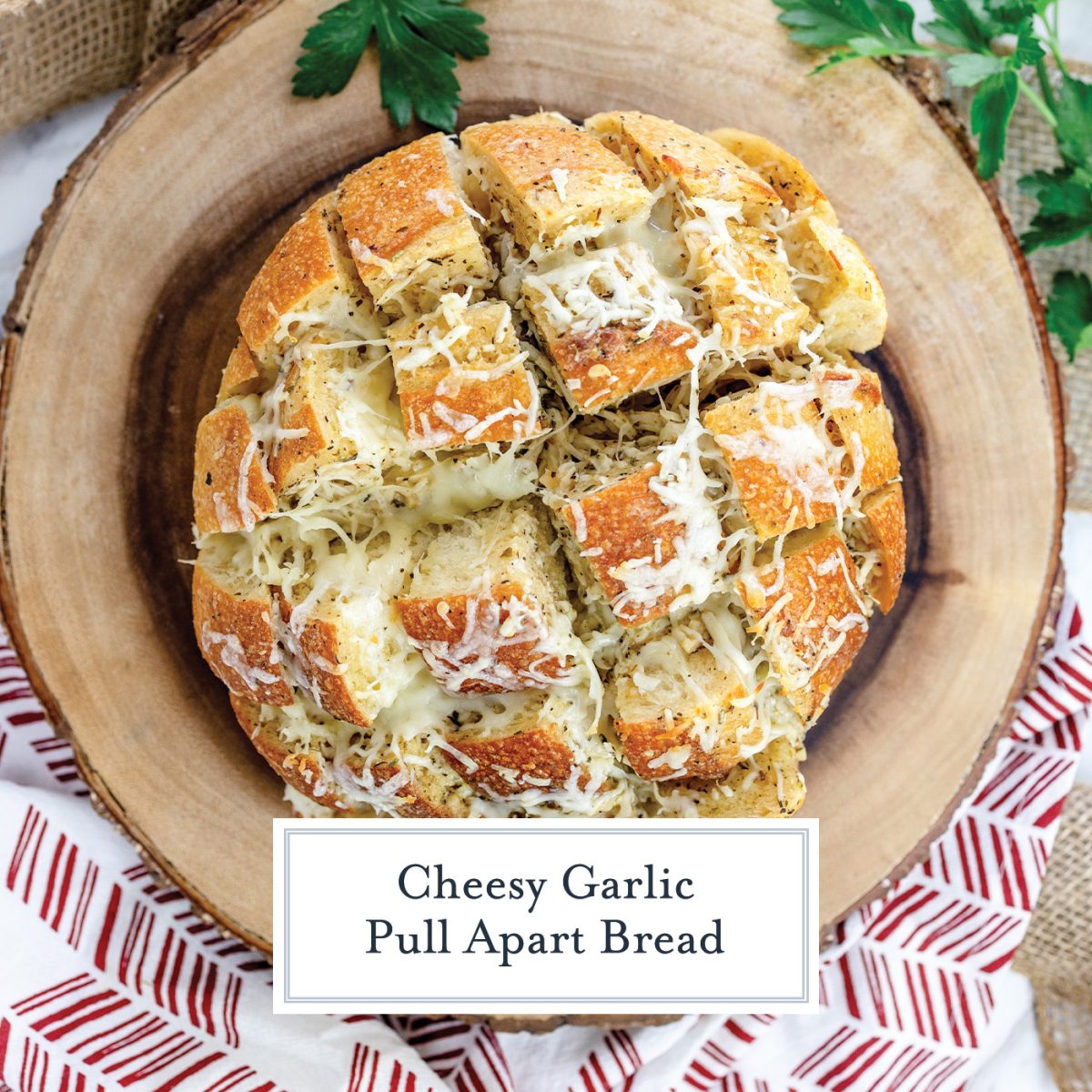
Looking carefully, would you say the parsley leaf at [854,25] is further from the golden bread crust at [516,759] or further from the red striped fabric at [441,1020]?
the golden bread crust at [516,759]

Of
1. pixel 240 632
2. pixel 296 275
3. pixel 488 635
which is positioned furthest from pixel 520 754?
pixel 296 275

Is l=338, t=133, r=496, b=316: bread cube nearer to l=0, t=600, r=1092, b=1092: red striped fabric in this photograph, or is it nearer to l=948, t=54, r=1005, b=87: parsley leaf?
l=948, t=54, r=1005, b=87: parsley leaf

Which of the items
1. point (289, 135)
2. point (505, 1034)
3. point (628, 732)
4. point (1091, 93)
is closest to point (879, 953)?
point (505, 1034)

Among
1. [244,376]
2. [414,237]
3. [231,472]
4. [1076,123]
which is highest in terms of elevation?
[414,237]

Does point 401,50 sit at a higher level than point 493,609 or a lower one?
higher

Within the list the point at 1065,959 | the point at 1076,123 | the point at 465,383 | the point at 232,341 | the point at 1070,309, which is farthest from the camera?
the point at 1065,959

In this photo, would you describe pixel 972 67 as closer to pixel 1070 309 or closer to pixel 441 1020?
pixel 1070 309

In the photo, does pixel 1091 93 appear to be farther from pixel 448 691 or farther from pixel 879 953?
pixel 879 953

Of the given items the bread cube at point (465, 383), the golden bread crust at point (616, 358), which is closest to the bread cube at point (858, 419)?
the golden bread crust at point (616, 358)
